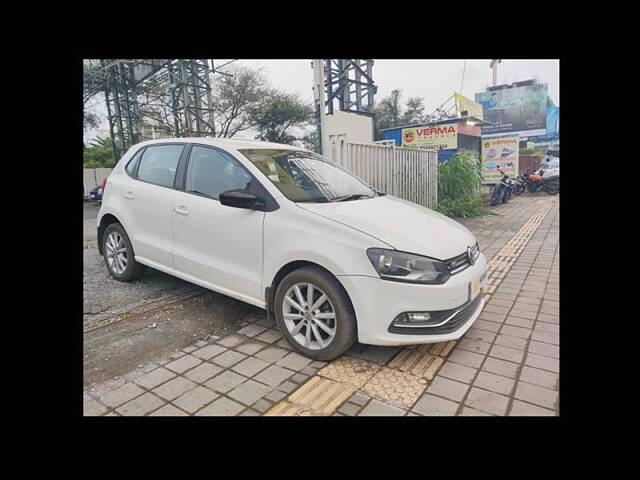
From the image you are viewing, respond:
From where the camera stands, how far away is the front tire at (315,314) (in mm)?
2893

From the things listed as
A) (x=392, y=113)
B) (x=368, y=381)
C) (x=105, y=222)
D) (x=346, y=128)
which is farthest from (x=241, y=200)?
(x=392, y=113)

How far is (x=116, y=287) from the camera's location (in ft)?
15.2

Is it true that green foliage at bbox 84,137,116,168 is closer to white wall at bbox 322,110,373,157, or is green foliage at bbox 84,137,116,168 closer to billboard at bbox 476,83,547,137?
white wall at bbox 322,110,373,157

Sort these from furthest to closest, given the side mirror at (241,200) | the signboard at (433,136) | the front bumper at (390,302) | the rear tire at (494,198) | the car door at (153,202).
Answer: the signboard at (433,136)
the rear tire at (494,198)
the car door at (153,202)
the side mirror at (241,200)
the front bumper at (390,302)

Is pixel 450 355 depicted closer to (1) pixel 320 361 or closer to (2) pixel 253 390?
(1) pixel 320 361

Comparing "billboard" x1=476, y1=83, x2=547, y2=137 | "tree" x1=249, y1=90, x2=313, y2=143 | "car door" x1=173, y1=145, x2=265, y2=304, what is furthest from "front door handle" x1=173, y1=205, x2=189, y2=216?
"billboard" x1=476, y1=83, x2=547, y2=137

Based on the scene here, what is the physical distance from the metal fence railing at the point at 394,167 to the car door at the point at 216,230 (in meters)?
3.70

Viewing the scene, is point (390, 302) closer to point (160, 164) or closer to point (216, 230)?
point (216, 230)

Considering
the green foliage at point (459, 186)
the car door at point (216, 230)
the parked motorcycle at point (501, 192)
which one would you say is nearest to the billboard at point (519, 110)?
the parked motorcycle at point (501, 192)

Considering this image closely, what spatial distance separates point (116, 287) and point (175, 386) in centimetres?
234

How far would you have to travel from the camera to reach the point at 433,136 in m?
17.1

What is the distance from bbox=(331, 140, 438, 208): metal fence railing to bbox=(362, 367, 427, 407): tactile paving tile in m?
4.85

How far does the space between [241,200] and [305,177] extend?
75 centimetres

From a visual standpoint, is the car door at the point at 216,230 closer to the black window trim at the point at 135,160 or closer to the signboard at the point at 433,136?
the black window trim at the point at 135,160
